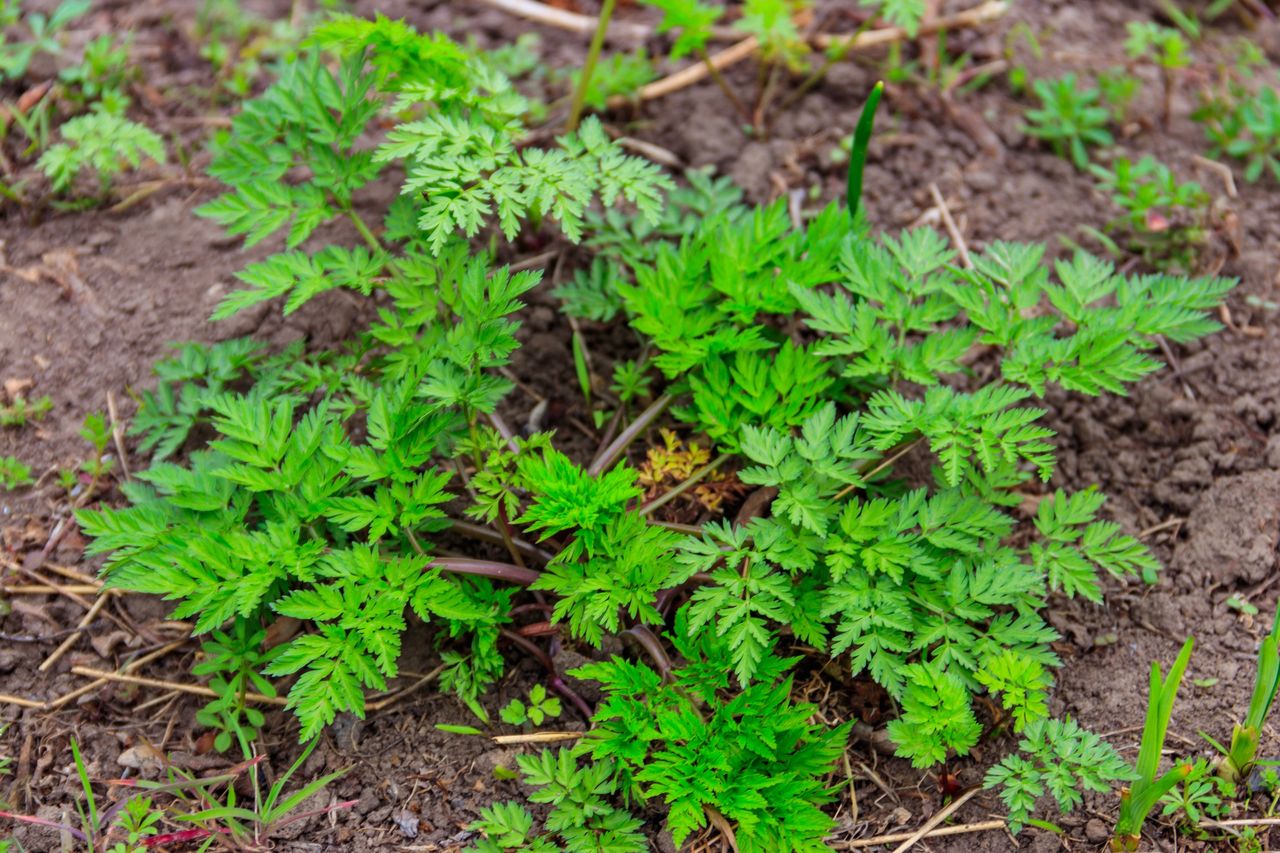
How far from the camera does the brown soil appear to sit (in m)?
2.62

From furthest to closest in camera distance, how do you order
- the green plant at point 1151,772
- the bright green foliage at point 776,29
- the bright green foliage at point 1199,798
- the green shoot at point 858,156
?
the bright green foliage at point 776,29, the green shoot at point 858,156, the bright green foliage at point 1199,798, the green plant at point 1151,772

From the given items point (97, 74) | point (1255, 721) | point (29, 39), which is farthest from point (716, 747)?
point (29, 39)

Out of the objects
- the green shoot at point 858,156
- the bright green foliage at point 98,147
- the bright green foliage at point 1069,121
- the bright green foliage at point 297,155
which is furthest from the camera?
the bright green foliage at point 1069,121

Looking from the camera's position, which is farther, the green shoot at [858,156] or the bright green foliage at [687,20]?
the bright green foliage at [687,20]


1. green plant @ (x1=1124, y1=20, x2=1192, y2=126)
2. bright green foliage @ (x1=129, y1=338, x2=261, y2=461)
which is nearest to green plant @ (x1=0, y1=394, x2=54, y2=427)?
bright green foliage @ (x1=129, y1=338, x2=261, y2=461)

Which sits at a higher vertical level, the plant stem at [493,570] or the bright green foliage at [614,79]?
the bright green foliage at [614,79]

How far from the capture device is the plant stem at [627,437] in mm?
2904

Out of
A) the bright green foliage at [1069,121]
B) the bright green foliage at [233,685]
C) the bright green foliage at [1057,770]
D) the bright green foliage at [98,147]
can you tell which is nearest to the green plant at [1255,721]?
the bright green foliage at [1057,770]

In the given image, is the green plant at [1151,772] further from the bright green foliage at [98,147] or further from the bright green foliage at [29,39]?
the bright green foliage at [29,39]

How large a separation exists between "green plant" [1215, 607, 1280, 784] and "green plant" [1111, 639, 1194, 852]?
15cm

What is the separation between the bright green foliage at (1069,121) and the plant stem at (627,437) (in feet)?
5.73

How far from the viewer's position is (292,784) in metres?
2.63

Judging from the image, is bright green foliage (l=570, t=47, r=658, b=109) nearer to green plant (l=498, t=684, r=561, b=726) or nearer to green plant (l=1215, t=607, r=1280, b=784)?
green plant (l=498, t=684, r=561, b=726)

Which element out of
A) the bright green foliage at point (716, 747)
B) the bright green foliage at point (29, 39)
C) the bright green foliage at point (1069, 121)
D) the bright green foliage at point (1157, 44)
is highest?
the bright green foliage at point (1157, 44)
